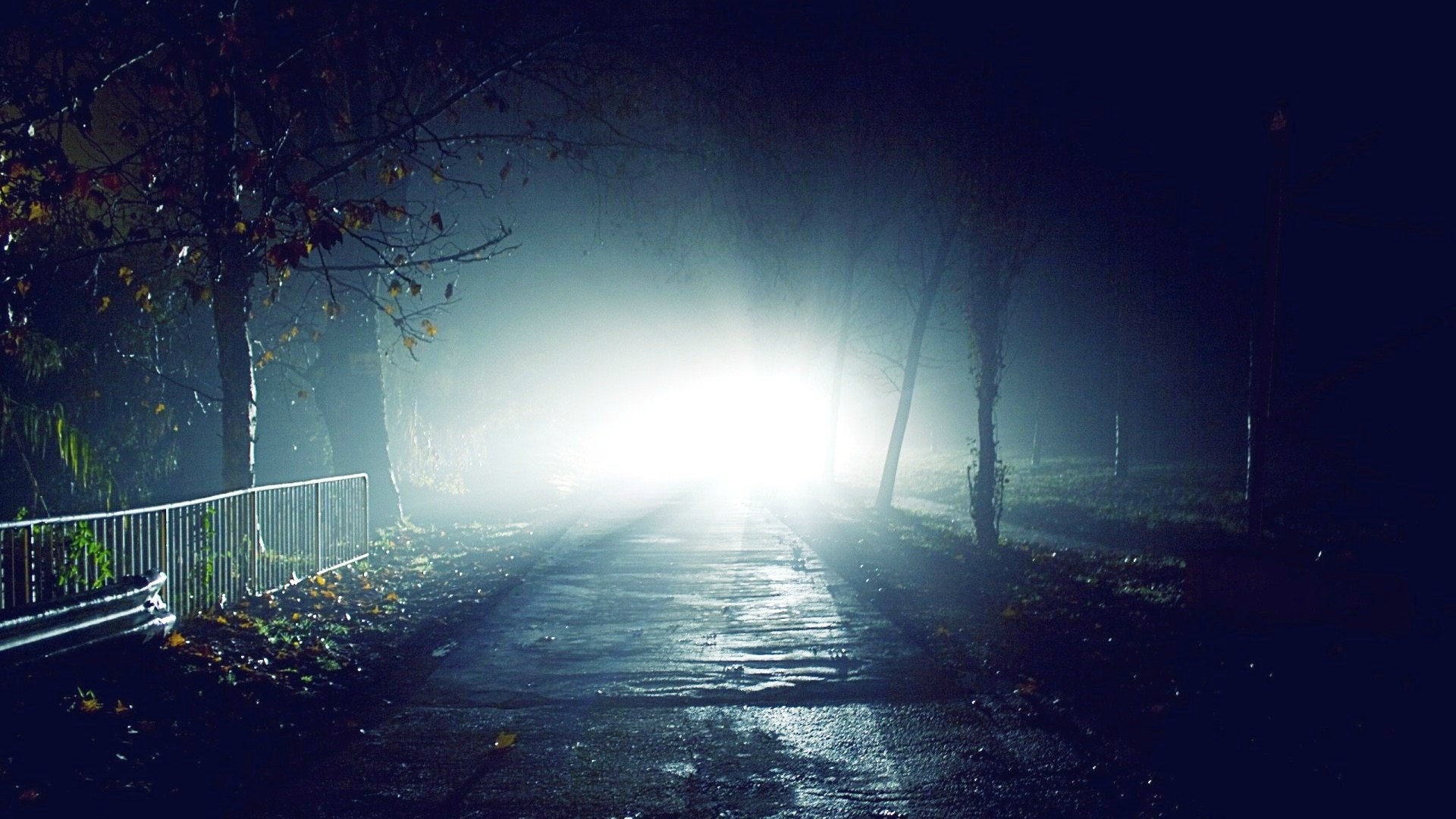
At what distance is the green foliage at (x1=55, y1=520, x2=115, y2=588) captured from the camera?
756 cm

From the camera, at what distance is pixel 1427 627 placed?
7922 mm

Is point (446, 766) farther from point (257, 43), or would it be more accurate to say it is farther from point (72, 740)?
point (257, 43)

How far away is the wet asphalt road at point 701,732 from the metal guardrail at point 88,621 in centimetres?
180

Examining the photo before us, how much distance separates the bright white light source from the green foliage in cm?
3719

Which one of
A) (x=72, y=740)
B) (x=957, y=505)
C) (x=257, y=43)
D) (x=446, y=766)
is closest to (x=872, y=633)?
(x=446, y=766)

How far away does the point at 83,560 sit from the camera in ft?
25.5

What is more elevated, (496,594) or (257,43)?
(257,43)

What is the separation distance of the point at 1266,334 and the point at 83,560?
1013 centimetres

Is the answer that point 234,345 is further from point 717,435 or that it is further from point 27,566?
point 717,435

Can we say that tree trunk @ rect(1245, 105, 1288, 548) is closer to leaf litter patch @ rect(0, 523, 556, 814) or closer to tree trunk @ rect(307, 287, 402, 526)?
leaf litter patch @ rect(0, 523, 556, 814)

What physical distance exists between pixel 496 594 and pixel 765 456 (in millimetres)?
89963

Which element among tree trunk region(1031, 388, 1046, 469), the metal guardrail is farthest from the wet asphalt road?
tree trunk region(1031, 388, 1046, 469)

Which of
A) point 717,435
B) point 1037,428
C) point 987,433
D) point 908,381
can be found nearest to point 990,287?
point 987,433

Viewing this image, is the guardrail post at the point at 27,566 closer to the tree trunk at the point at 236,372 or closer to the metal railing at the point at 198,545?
the metal railing at the point at 198,545
